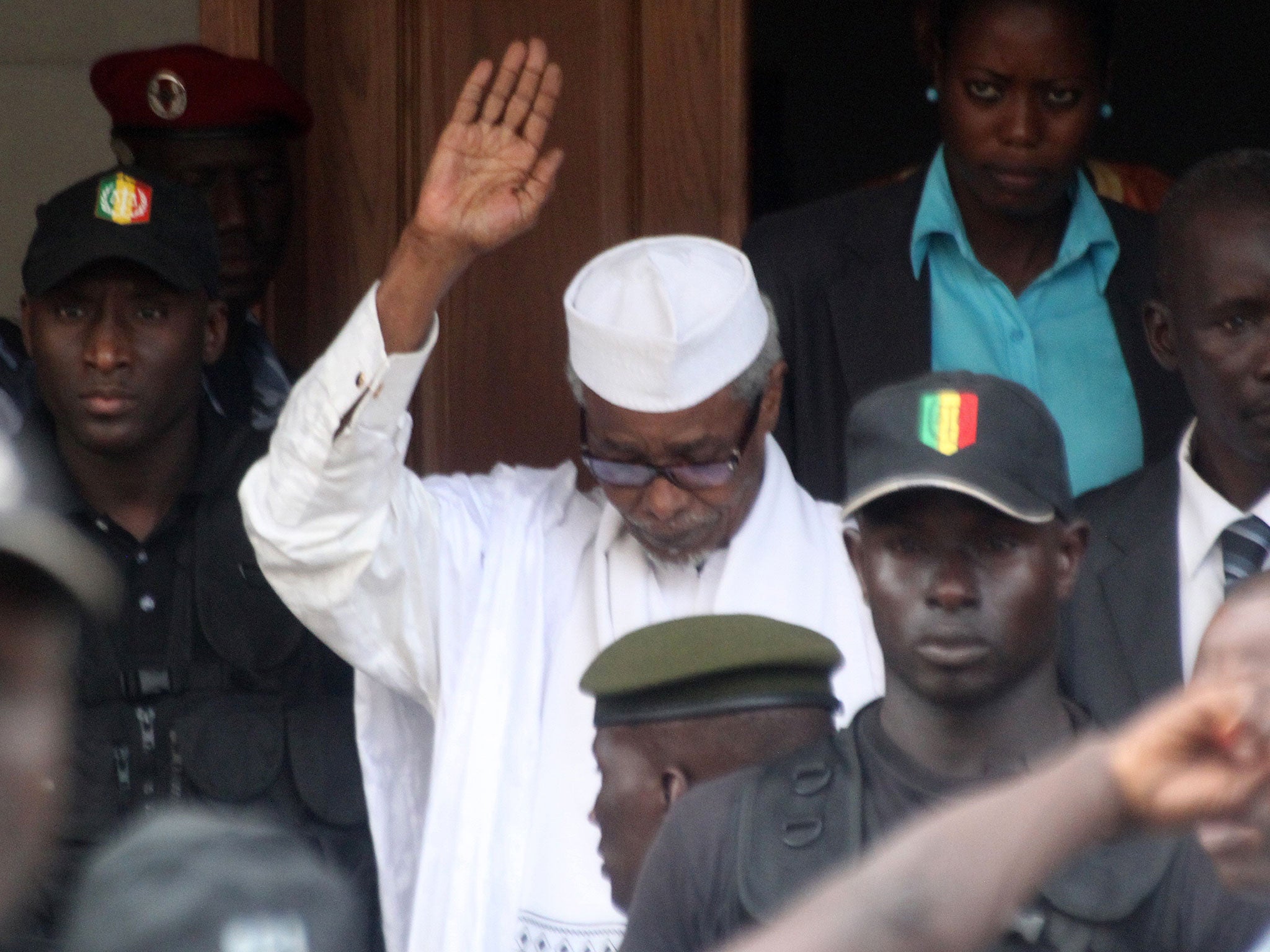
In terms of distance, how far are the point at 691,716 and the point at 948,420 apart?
497mm

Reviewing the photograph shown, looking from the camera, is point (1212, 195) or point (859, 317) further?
point (859, 317)

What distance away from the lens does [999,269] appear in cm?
397

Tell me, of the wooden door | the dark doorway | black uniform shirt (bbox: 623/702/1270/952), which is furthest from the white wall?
the dark doorway

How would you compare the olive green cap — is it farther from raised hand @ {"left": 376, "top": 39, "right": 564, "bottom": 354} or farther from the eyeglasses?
raised hand @ {"left": 376, "top": 39, "right": 564, "bottom": 354}

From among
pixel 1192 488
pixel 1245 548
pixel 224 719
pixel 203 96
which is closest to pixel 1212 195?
pixel 1192 488

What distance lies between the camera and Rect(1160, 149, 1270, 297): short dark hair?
3.44m

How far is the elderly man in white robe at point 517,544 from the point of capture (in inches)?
132

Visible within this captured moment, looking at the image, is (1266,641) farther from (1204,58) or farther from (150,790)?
(1204,58)

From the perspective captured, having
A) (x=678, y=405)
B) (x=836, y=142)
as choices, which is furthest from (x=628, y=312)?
(x=836, y=142)

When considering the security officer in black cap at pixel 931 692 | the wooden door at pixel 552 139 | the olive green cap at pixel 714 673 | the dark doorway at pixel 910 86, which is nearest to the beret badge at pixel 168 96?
the wooden door at pixel 552 139

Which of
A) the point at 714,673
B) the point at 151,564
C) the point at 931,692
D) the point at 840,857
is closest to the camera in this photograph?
the point at 840,857

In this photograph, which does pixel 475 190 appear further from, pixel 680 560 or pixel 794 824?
pixel 794 824

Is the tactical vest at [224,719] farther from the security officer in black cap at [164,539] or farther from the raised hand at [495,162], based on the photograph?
the raised hand at [495,162]

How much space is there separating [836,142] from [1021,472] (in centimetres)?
523
